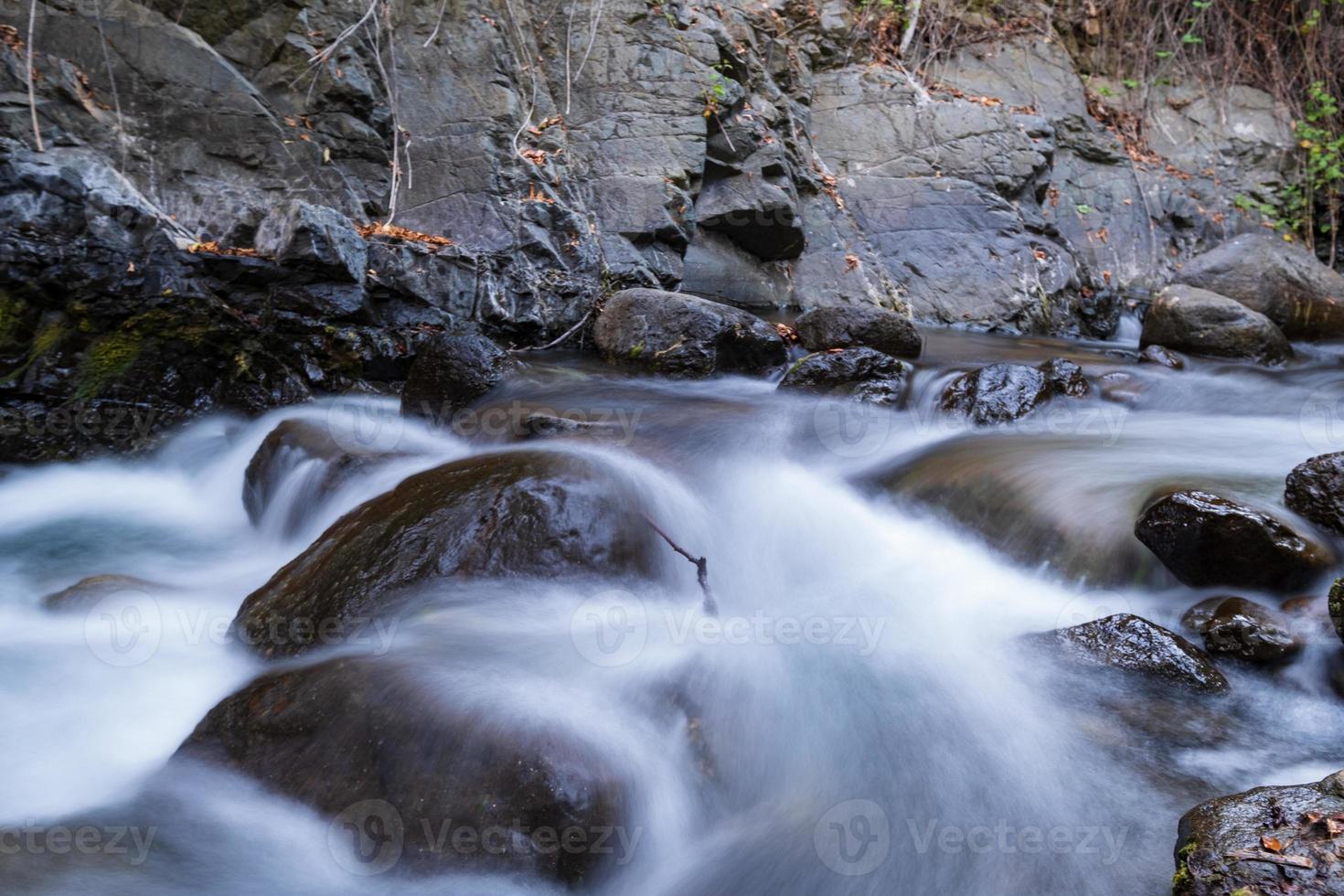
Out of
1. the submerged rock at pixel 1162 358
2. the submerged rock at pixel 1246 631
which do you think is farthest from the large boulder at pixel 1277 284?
the submerged rock at pixel 1246 631

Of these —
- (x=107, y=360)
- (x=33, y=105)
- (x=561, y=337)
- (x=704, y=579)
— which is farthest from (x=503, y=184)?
(x=704, y=579)

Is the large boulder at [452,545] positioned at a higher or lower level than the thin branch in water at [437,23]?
lower

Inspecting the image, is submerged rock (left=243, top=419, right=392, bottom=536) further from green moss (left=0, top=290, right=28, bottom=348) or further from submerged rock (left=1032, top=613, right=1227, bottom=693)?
submerged rock (left=1032, top=613, right=1227, bottom=693)

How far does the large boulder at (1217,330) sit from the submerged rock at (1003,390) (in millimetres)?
2439

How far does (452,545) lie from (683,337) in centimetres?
336

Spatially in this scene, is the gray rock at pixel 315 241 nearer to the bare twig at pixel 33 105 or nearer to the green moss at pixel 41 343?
the green moss at pixel 41 343

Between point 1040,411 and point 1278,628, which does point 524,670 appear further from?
point 1040,411

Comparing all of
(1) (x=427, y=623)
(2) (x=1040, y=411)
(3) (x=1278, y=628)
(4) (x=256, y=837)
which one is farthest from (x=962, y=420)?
(4) (x=256, y=837)

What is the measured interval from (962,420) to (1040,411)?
21.7 inches

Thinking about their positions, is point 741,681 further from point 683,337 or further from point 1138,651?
point 683,337

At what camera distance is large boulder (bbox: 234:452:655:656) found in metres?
3.00

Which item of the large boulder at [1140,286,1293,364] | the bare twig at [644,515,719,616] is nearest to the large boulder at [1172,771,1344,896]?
the bare twig at [644,515,719,616]

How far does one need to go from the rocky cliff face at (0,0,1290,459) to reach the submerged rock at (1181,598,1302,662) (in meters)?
4.95

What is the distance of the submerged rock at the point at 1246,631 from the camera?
113 inches
